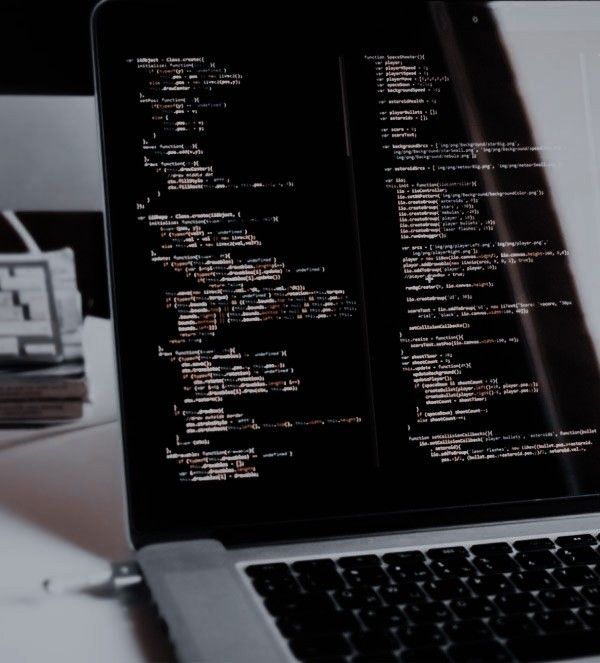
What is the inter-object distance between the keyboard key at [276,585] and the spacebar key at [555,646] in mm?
112

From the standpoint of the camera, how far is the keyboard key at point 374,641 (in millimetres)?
412

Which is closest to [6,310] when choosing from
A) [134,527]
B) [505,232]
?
[134,527]

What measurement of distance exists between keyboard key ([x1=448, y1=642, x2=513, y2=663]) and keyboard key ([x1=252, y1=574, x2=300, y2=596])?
0.29ft

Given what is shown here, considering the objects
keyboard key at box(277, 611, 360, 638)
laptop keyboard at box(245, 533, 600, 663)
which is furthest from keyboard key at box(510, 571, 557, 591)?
keyboard key at box(277, 611, 360, 638)

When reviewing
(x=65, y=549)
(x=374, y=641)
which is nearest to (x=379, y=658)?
(x=374, y=641)

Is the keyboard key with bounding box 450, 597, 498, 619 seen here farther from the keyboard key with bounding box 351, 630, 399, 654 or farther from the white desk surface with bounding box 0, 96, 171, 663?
the white desk surface with bounding box 0, 96, 171, 663

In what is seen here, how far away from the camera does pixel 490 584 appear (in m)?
0.48

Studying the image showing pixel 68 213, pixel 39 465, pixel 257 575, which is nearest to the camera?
pixel 257 575

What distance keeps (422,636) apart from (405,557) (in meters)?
0.08

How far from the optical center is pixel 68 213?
93cm

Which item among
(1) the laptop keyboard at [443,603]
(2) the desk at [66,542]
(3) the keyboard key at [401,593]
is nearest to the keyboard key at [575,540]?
(1) the laptop keyboard at [443,603]

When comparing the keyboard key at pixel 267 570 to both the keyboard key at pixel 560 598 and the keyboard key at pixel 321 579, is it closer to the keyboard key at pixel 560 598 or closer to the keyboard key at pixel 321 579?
the keyboard key at pixel 321 579

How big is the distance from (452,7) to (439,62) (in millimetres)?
42

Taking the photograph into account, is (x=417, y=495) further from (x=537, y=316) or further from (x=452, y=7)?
(x=452, y=7)
